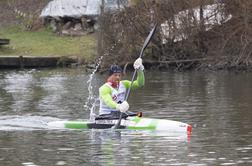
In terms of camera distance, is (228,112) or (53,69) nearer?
(228,112)

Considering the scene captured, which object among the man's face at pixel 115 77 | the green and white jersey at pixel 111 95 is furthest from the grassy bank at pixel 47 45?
the man's face at pixel 115 77

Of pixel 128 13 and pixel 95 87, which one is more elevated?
pixel 128 13

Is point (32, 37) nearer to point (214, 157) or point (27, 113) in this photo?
point (27, 113)

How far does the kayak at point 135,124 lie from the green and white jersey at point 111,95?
0.40m

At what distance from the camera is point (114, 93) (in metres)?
18.9

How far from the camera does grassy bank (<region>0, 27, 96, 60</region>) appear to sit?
46438mm

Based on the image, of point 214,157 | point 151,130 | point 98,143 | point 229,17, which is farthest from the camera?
point 229,17

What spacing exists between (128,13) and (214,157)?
87.2 feet

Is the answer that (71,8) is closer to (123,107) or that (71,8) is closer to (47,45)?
(47,45)

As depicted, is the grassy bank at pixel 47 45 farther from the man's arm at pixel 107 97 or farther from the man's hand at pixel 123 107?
the man's hand at pixel 123 107

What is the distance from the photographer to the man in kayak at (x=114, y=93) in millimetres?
18469

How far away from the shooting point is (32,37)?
5169cm

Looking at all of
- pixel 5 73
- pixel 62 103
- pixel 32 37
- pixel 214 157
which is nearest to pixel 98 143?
pixel 214 157

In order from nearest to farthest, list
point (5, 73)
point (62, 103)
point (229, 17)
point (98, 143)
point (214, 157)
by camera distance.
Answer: point (214, 157) → point (98, 143) → point (62, 103) → point (229, 17) → point (5, 73)
